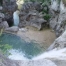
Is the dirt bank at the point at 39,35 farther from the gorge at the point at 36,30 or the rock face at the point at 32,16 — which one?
the rock face at the point at 32,16

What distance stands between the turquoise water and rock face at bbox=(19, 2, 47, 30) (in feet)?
10.4

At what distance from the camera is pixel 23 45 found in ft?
51.5

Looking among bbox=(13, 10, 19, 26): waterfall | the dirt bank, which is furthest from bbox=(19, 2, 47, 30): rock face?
bbox=(13, 10, 19, 26): waterfall

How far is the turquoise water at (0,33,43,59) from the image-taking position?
45.6ft

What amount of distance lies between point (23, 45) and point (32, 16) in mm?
6628

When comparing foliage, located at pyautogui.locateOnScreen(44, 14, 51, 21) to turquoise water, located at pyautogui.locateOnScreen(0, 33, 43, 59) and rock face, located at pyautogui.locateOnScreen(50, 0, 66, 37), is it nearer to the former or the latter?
rock face, located at pyautogui.locateOnScreen(50, 0, 66, 37)

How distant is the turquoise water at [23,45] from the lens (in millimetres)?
13900

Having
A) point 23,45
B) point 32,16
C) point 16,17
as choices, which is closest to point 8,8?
point 16,17

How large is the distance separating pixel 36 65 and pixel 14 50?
9153mm

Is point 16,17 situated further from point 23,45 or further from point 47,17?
point 23,45

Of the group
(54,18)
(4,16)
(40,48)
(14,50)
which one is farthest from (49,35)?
(4,16)

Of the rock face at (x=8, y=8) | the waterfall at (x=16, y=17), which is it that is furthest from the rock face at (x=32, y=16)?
the rock face at (x=8, y=8)

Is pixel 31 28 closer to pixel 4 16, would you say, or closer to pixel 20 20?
pixel 20 20

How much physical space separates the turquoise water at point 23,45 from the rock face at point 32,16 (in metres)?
3.18
